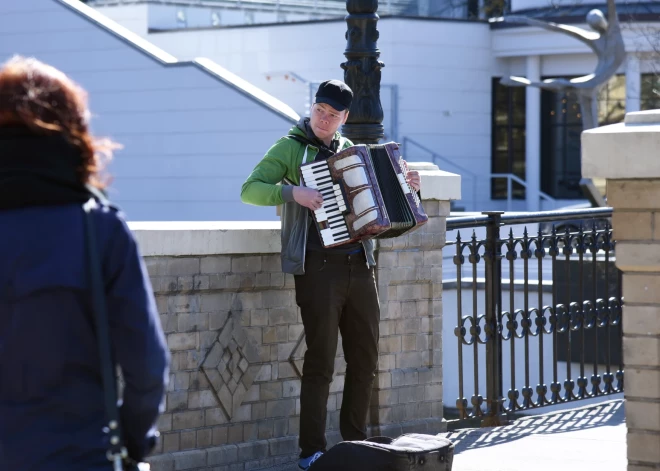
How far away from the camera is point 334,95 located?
5.75 meters

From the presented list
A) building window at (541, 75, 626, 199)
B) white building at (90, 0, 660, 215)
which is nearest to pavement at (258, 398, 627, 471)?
white building at (90, 0, 660, 215)

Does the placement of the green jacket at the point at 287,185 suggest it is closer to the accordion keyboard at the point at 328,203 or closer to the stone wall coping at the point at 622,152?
the accordion keyboard at the point at 328,203

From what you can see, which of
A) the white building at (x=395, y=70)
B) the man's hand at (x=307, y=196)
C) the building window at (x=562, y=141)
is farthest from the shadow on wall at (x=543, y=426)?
the building window at (x=562, y=141)

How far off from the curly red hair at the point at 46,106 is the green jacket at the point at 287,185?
2.77 meters

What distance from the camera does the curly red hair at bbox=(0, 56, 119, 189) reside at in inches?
109

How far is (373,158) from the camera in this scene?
19.0ft

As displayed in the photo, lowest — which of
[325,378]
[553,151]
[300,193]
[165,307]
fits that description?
[325,378]

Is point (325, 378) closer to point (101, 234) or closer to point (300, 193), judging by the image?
point (300, 193)

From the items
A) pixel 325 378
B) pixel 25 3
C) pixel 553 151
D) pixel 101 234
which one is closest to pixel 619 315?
pixel 325 378

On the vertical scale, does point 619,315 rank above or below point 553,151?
below

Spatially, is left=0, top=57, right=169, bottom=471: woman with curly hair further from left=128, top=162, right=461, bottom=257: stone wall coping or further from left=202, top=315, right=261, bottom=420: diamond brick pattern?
left=202, top=315, right=261, bottom=420: diamond brick pattern

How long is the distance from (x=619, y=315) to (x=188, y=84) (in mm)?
9290

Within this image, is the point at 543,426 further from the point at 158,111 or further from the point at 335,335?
the point at 158,111

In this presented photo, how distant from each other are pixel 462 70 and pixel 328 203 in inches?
765
